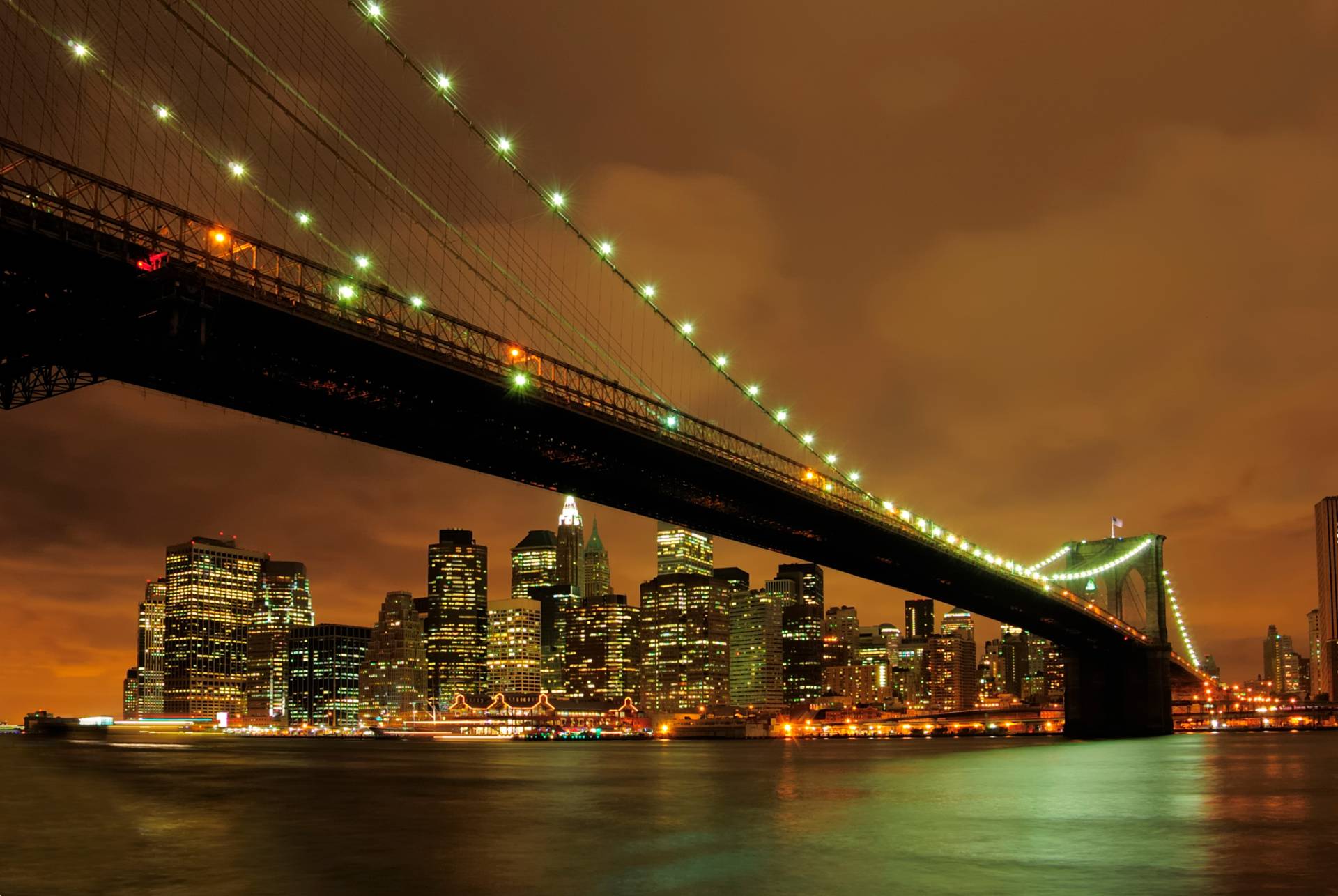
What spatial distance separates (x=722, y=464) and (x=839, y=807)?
21.3 metres

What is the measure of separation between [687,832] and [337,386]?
18743mm

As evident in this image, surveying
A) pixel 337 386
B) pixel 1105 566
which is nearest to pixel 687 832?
pixel 337 386

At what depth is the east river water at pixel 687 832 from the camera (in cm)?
1828

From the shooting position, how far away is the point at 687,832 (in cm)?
2484

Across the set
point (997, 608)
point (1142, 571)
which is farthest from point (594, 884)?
point (1142, 571)

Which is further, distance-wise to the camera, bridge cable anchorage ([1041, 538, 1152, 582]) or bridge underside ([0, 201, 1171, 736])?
bridge cable anchorage ([1041, 538, 1152, 582])

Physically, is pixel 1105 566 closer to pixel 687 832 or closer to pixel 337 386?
pixel 337 386

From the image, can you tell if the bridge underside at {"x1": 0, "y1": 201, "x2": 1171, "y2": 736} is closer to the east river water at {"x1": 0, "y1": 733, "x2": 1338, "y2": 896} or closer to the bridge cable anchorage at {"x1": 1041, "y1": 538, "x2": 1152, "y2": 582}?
the east river water at {"x1": 0, "y1": 733, "x2": 1338, "y2": 896}

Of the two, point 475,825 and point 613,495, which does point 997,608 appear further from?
point 475,825

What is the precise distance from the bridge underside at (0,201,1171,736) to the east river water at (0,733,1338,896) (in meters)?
11.1

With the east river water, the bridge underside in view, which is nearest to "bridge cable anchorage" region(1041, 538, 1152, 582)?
the bridge underside

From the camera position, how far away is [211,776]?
4878 cm

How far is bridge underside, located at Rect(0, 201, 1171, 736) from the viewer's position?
28.8 meters

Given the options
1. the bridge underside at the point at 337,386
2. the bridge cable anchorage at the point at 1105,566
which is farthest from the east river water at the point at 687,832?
the bridge cable anchorage at the point at 1105,566
